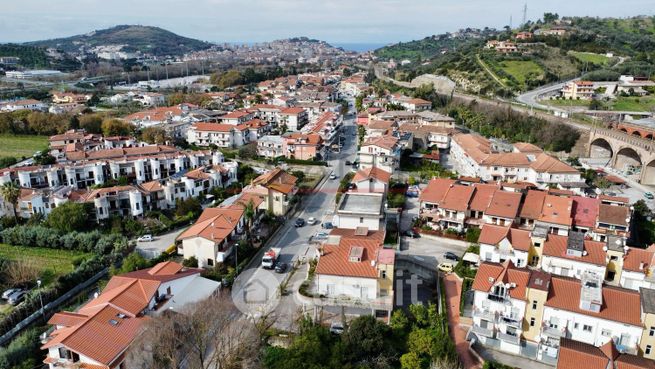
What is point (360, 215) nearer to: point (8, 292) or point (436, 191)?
point (436, 191)

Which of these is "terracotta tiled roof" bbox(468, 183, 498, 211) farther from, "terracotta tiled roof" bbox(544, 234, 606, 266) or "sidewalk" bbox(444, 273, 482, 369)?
"sidewalk" bbox(444, 273, 482, 369)

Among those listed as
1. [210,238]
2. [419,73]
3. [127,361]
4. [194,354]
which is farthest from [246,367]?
[419,73]

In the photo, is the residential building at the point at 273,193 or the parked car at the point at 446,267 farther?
the residential building at the point at 273,193

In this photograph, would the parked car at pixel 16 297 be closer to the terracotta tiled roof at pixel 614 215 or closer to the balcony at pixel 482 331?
the balcony at pixel 482 331

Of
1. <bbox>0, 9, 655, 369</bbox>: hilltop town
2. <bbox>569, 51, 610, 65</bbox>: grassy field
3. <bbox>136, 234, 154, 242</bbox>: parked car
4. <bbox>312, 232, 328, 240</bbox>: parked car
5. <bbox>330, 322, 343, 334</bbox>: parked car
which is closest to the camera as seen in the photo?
<bbox>0, 9, 655, 369</bbox>: hilltop town

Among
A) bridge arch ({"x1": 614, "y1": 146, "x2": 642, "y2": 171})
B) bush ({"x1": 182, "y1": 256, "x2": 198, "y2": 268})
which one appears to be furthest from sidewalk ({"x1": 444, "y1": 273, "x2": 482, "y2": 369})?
bridge arch ({"x1": 614, "y1": 146, "x2": 642, "y2": 171})

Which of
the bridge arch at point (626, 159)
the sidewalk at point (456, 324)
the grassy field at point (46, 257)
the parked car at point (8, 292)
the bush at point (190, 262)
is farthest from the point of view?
the bridge arch at point (626, 159)

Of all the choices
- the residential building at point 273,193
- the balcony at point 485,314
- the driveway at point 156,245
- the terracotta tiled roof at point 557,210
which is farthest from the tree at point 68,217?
the terracotta tiled roof at point 557,210
